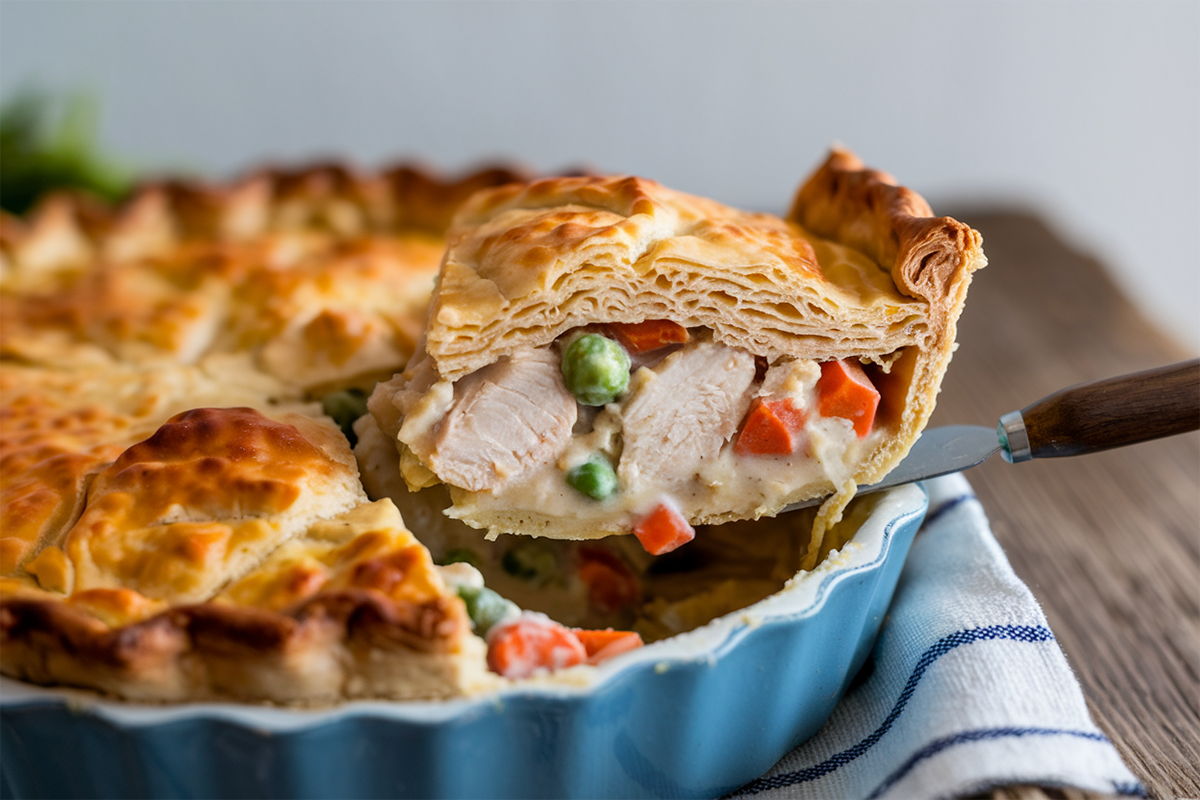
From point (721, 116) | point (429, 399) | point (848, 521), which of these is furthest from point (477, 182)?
point (721, 116)

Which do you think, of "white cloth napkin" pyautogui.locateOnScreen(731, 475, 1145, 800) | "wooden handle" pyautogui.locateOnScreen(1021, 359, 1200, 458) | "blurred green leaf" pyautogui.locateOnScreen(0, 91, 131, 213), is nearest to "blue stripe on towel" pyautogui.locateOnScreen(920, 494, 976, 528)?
"white cloth napkin" pyautogui.locateOnScreen(731, 475, 1145, 800)

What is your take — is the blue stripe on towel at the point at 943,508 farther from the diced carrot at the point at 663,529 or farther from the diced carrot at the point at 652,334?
the diced carrot at the point at 652,334

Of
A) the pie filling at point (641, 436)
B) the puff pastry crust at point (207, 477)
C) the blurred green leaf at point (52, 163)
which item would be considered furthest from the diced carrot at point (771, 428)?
the blurred green leaf at point (52, 163)

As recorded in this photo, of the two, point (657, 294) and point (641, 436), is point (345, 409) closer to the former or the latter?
point (641, 436)

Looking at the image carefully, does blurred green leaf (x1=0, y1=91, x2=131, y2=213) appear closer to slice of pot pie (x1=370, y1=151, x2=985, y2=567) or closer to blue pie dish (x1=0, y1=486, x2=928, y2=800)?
slice of pot pie (x1=370, y1=151, x2=985, y2=567)

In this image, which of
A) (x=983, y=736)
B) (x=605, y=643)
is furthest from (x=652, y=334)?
(x=983, y=736)

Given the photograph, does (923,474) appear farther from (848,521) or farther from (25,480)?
(25,480)
